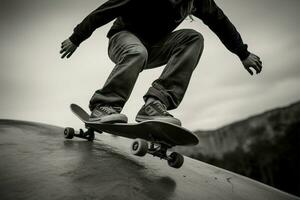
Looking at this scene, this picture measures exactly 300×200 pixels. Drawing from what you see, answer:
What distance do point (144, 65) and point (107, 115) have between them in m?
0.74

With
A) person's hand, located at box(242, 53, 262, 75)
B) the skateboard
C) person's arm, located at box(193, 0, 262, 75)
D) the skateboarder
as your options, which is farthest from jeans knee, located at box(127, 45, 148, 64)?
person's hand, located at box(242, 53, 262, 75)

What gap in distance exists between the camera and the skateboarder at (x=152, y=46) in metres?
2.74

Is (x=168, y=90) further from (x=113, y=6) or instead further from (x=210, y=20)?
(x=210, y=20)

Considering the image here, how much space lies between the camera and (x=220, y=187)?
2443 millimetres

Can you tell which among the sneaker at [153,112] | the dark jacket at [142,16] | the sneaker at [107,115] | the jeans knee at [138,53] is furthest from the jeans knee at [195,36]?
the sneaker at [107,115]

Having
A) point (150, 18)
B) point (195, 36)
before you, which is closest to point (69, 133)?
point (150, 18)

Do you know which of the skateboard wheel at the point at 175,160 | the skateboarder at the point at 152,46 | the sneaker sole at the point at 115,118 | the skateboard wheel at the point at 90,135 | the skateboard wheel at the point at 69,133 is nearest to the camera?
the skateboard wheel at the point at 175,160

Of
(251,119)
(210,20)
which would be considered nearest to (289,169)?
(251,119)

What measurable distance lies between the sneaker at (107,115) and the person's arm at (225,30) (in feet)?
5.88

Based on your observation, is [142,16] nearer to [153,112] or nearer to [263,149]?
[153,112]

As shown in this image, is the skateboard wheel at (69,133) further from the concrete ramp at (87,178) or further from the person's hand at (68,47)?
the person's hand at (68,47)

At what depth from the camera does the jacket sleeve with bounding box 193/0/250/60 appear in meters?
3.54

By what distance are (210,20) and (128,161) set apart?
223 cm

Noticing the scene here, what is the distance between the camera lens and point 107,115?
261 cm
